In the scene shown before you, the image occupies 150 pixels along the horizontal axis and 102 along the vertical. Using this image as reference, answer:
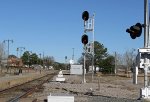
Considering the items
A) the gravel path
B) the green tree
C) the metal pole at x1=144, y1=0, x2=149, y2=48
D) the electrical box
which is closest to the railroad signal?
the metal pole at x1=144, y1=0, x2=149, y2=48

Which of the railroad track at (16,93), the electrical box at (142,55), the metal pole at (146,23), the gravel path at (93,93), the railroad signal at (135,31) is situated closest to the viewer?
the railroad signal at (135,31)

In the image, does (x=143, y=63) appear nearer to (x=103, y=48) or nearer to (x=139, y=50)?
(x=139, y=50)

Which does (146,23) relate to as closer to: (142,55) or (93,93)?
(142,55)

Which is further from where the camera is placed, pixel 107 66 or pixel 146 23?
pixel 107 66

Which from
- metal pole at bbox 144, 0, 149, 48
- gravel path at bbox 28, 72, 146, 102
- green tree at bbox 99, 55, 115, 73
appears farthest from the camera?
green tree at bbox 99, 55, 115, 73

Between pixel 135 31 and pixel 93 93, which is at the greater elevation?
pixel 135 31

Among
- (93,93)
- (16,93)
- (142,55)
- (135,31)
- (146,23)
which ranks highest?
(146,23)

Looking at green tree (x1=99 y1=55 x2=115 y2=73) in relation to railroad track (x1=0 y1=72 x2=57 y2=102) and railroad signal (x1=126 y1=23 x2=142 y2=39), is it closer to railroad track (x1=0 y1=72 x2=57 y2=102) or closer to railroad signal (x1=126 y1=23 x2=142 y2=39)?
railroad track (x1=0 y1=72 x2=57 y2=102)

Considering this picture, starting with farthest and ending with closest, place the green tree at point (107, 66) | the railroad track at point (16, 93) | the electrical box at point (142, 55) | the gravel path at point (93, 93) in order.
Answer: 1. the green tree at point (107, 66)
2. the railroad track at point (16, 93)
3. the gravel path at point (93, 93)
4. the electrical box at point (142, 55)

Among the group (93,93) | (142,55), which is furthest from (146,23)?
(93,93)

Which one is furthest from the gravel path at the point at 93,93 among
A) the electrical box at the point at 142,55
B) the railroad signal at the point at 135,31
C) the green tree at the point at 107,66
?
the green tree at the point at 107,66

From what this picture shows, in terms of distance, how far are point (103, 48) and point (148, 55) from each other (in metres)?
135

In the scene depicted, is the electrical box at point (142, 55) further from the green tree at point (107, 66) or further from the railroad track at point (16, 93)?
the green tree at point (107, 66)

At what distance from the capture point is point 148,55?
22203 mm
